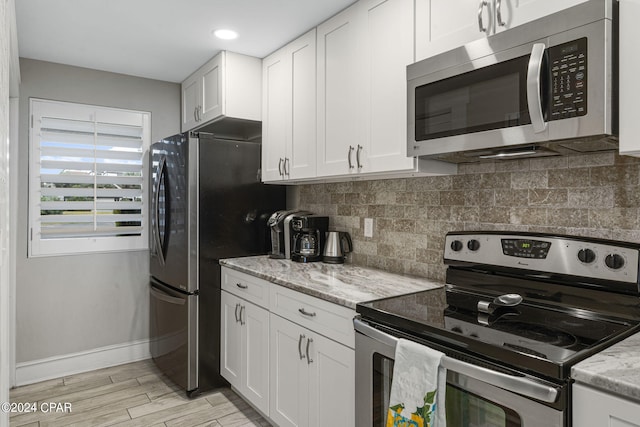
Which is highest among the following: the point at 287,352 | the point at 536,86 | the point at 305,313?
the point at 536,86

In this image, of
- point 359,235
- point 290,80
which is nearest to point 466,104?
point 359,235

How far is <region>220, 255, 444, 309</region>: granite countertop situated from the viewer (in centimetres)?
177

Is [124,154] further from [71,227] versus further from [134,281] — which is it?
[134,281]

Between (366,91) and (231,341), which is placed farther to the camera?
(231,341)

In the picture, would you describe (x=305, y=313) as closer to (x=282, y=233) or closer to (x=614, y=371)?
(x=282, y=233)

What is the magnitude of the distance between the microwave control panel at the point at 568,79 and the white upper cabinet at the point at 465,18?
0.16 m

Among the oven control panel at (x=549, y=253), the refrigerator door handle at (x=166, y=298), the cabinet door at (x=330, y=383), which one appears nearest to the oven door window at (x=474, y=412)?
the cabinet door at (x=330, y=383)

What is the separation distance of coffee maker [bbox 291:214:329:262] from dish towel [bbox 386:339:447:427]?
1.35 metres

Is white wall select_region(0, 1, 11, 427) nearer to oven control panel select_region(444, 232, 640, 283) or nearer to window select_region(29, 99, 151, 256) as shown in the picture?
oven control panel select_region(444, 232, 640, 283)

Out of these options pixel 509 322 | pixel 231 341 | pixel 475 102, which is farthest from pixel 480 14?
pixel 231 341

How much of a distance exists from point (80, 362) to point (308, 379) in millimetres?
2228

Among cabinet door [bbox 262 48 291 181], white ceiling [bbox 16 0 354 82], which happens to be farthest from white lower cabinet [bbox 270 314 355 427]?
white ceiling [bbox 16 0 354 82]

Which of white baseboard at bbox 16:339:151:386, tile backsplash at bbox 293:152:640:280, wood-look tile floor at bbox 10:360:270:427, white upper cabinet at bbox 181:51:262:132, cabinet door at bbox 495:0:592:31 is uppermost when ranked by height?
white upper cabinet at bbox 181:51:262:132

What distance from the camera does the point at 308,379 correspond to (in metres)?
1.92
